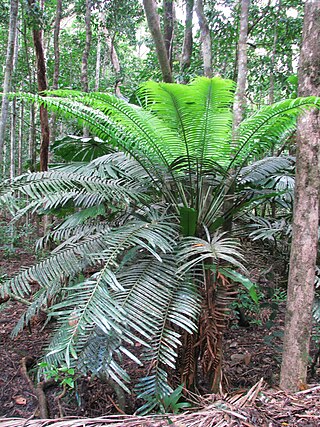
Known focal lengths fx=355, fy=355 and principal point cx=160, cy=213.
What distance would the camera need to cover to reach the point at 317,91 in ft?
5.90

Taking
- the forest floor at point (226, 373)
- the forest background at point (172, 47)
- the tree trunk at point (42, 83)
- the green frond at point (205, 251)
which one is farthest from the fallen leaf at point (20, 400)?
the tree trunk at point (42, 83)

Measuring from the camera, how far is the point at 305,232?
1.76 m

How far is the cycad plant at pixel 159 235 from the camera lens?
1.63 metres

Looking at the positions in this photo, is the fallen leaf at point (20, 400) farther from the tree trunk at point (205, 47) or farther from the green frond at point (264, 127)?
the tree trunk at point (205, 47)

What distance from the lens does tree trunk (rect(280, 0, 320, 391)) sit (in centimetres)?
174

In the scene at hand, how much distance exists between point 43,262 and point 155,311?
779 millimetres

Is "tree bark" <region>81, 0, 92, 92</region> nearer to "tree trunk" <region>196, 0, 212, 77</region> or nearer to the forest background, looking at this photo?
the forest background

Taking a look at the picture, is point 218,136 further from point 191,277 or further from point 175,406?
point 175,406

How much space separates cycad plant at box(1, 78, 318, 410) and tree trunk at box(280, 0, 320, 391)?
19 centimetres

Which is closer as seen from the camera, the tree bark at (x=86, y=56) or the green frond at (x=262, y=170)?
A: the green frond at (x=262, y=170)

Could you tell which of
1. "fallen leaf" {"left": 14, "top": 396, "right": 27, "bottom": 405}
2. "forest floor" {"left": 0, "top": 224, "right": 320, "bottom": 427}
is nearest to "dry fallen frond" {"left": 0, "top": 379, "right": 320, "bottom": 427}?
"forest floor" {"left": 0, "top": 224, "right": 320, "bottom": 427}

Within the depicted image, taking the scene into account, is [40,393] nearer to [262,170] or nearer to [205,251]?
[205,251]

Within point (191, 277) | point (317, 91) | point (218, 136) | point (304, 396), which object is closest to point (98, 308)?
point (191, 277)

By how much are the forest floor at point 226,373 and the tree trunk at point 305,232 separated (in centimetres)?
17
